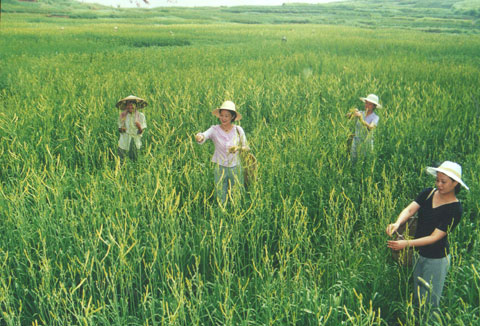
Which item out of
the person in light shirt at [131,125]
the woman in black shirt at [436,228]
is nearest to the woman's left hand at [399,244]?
the woman in black shirt at [436,228]

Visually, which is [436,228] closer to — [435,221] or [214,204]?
[435,221]

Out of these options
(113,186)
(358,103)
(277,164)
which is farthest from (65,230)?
(358,103)

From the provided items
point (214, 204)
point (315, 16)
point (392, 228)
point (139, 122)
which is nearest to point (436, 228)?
point (392, 228)

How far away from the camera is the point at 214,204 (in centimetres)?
322

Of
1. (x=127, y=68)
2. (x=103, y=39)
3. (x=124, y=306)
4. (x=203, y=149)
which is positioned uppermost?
(x=103, y=39)

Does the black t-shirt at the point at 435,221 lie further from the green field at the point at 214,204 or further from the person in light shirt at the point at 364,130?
the person in light shirt at the point at 364,130

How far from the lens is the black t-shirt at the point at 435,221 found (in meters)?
2.07

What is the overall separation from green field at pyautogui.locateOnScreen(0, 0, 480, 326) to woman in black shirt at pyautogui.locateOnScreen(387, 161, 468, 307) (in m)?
0.12

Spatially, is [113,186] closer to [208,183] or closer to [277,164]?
[208,183]

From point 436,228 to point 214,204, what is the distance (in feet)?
5.90

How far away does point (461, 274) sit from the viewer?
234cm

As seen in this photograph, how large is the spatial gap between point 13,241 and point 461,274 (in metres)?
3.12

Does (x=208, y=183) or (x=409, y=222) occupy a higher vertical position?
(x=409, y=222)

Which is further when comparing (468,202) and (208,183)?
(208,183)
